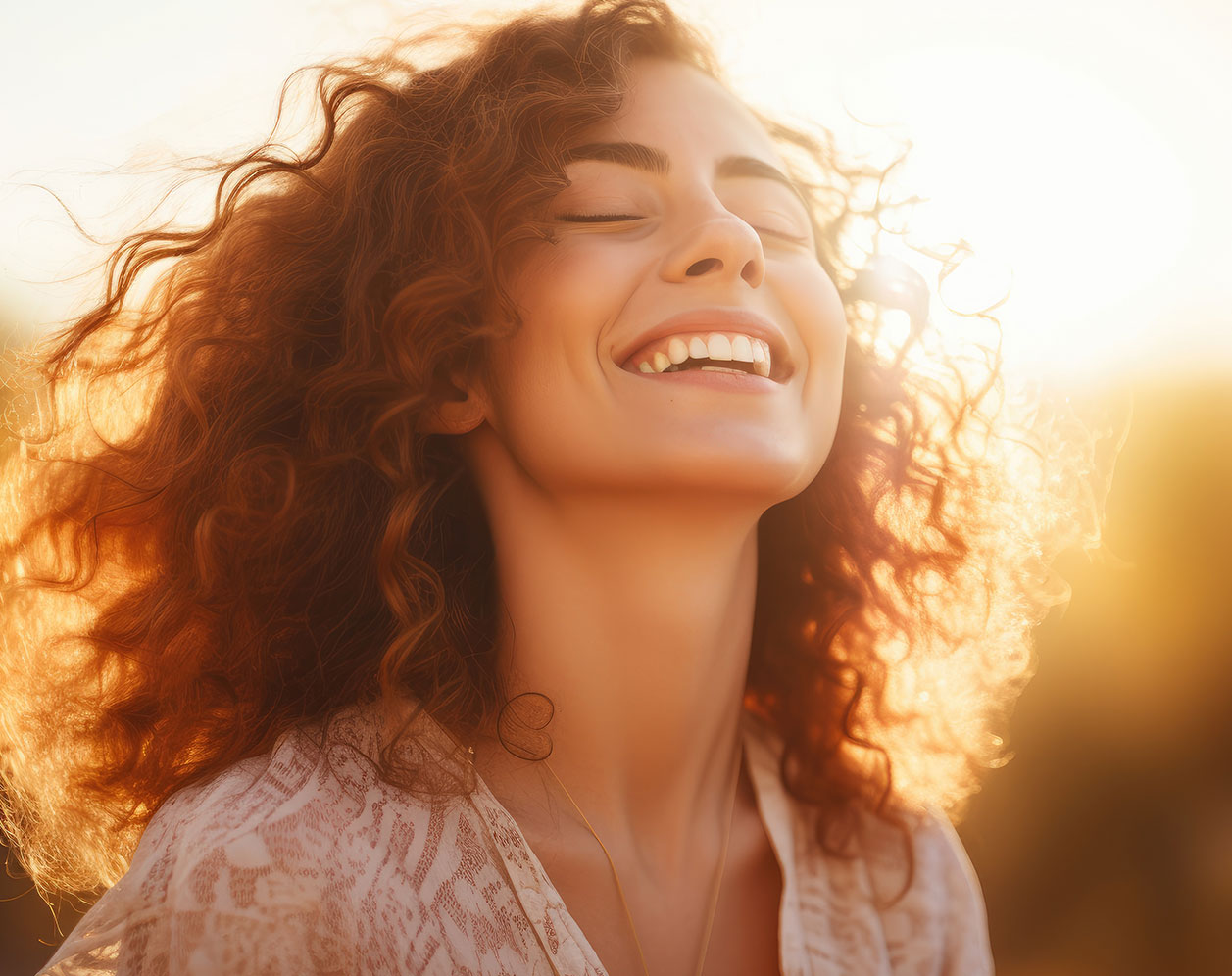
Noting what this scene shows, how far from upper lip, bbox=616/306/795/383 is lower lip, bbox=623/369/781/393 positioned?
54 millimetres

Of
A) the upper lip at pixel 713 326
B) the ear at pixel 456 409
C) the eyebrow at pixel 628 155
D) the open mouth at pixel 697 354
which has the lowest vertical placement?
the ear at pixel 456 409

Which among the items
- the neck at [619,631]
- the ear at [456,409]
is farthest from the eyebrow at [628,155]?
the neck at [619,631]

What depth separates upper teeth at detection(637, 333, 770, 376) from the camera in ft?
5.30

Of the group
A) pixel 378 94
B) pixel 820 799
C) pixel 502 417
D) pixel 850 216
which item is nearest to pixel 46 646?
pixel 502 417

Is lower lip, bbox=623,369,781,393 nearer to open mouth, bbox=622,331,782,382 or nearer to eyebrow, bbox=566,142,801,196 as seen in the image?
open mouth, bbox=622,331,782,382

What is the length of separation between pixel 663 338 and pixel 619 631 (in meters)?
0.53

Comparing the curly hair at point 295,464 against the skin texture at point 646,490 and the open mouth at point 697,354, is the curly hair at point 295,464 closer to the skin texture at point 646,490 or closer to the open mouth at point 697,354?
the skin texture at point 646,490

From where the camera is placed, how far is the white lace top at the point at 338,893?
1.31m

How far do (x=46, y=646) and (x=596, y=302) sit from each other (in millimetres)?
1358

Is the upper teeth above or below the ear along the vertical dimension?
above

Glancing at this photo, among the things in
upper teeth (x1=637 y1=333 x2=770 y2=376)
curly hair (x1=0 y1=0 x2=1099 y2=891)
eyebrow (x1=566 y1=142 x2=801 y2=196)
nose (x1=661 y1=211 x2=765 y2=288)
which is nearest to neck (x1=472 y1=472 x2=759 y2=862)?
curly hair (x1=0 y1=0 x2=1099 y2=891)

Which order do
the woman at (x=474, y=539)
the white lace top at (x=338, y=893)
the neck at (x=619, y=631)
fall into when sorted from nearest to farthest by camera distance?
1. the white lace top at (x=338, y=893)
2. the woman at (x=474, y=539)
3. the neck at (x=619, y=631)

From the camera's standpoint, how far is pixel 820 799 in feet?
6.66

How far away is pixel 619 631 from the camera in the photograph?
1721 mm
